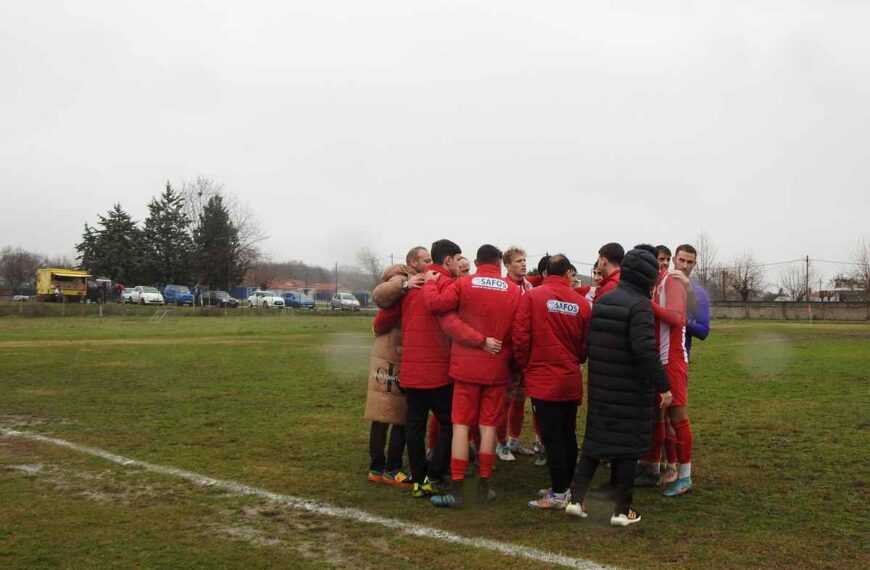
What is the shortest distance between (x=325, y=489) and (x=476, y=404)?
1.42 metres

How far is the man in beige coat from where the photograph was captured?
562 centimetres

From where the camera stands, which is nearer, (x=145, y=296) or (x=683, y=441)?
(x=683, y=441)

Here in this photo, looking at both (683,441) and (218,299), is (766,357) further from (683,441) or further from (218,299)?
(218,299)

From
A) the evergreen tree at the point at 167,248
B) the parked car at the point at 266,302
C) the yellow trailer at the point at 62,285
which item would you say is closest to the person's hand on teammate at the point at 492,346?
the parked car at the point at 266,302

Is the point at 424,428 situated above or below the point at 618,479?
above

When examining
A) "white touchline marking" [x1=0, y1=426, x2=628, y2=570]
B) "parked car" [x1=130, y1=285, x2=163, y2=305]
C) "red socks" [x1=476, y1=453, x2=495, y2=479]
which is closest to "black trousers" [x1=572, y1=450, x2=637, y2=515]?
"red socks" [x1=476, y1=453, x2=495, y2=479]

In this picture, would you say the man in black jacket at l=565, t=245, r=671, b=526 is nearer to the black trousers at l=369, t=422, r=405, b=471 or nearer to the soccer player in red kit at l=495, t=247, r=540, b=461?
the soccer player in red kit at l=495, t=247, r=540, b=461

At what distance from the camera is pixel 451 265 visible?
18.2ft

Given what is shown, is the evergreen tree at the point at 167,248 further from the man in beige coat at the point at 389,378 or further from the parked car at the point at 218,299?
the man in beige coat at the point at 389,378

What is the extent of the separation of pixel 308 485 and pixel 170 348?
14184 millimetres

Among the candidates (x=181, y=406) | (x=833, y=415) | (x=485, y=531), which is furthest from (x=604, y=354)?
(x=181, y=406)

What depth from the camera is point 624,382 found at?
466 centimetres

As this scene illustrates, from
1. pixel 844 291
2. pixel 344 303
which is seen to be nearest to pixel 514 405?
pixel 344 303

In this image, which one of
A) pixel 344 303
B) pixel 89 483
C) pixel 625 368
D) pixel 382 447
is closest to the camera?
pixel 625 368
